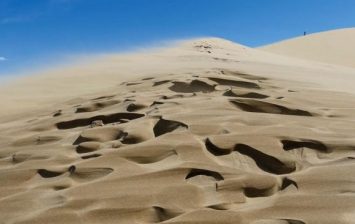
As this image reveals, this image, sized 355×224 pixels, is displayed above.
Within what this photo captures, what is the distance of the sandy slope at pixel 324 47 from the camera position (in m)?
24.7

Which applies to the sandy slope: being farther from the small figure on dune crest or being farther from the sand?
the small figure on dune crest

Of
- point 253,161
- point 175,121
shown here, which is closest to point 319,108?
point 175,121

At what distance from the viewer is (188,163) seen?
2.51 meters

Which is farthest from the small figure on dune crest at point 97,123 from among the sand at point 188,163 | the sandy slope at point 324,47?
the sandy slope at point 324,47

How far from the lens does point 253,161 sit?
2582 mm

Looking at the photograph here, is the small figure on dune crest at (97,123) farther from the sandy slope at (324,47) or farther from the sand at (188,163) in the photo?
the sandy slope at (324,47)

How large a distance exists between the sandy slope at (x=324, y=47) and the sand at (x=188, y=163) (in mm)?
20499

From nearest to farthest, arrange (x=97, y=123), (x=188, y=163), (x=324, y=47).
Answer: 1. (x=188, y=163)
2. (x=97, y=123)
3. (x=324, y=47)

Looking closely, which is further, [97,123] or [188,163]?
[97,123]

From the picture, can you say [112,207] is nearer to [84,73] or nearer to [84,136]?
[84,136]

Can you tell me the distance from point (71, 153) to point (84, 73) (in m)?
5.93

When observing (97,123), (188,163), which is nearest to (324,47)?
(97,123)

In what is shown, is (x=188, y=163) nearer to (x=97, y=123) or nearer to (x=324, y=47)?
(x=97, y=123)

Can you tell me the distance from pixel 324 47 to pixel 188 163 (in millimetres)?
26814
